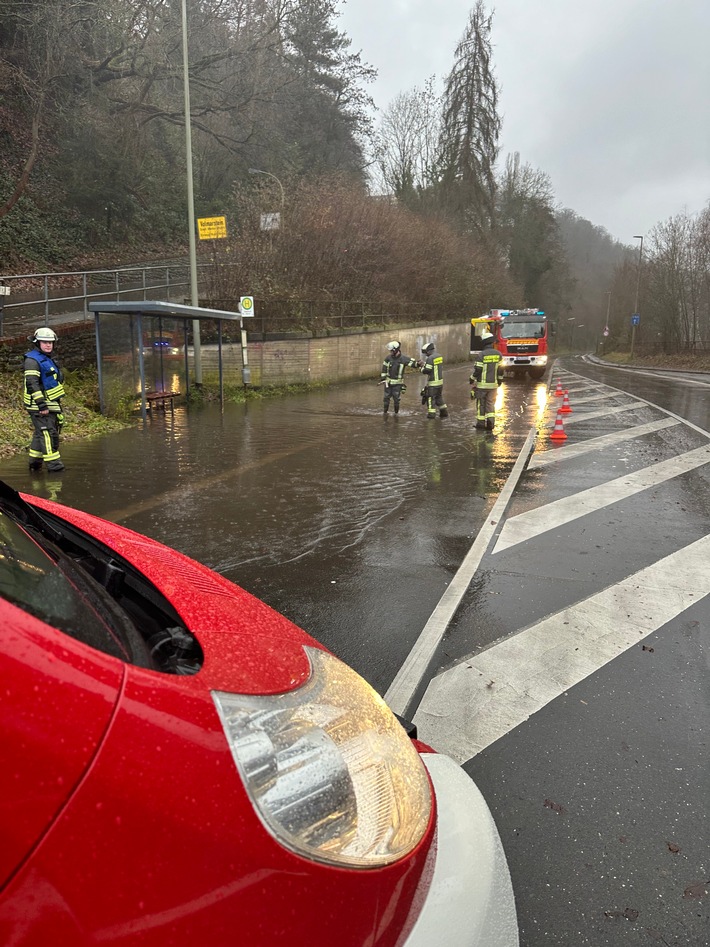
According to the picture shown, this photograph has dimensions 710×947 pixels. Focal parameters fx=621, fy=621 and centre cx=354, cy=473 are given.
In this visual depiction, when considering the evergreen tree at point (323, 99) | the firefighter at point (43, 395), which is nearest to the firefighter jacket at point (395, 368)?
the firefighter at point (43, 395)

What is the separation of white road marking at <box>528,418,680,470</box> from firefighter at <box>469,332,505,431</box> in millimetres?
1794

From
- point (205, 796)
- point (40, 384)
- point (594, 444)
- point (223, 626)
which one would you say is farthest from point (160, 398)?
point (205, 796)

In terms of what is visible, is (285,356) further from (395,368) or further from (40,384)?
(40,384)

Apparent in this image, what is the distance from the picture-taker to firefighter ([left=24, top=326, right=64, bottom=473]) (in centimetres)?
802

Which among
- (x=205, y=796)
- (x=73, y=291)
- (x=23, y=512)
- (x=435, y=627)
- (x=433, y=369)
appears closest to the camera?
(x=205, y=796)

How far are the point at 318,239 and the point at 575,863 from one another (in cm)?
2346

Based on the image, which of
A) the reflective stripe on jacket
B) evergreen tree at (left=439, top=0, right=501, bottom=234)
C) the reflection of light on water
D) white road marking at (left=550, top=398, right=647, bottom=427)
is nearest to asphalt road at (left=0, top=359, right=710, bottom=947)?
the reflective stripe on jacket

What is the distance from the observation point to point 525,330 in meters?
26.4

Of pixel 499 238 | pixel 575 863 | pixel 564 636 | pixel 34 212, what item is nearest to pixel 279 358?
pixel 34 212

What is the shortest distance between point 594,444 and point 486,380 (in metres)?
2.25

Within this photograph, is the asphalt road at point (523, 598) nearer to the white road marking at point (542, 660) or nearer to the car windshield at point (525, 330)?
the white road marking at point (542, 660)

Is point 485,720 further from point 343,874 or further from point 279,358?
point 279,358

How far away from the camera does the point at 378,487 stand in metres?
7.66

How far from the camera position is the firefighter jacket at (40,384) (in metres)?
8.00
